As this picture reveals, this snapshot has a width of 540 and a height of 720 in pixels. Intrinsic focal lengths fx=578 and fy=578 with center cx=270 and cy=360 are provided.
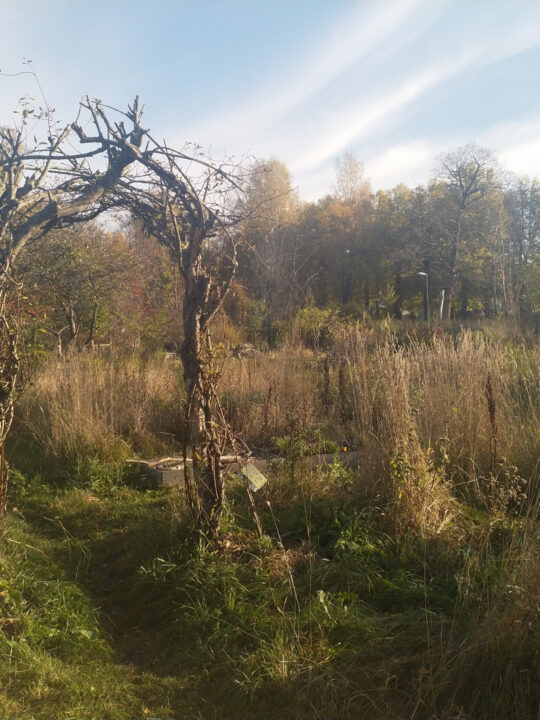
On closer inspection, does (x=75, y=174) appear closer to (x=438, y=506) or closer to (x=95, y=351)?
(x=438, y=506)

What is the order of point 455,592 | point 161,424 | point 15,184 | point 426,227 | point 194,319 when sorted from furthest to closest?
point 426,227 < point 161,424 < point 15,184 < point 194,319 < point 455,592

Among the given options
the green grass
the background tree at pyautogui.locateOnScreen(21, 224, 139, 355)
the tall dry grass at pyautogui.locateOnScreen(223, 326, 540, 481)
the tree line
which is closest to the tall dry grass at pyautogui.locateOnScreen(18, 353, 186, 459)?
the tall dry grass at pyautogui.locateOnScreen(223, 326, 540, 481)

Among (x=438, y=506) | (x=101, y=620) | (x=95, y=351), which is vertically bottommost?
(x=101, y=620)

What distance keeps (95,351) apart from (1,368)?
6101 mm

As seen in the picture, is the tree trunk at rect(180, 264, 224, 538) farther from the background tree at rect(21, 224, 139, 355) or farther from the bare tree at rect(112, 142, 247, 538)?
the background tree at rect(21, 224, 139, 355)

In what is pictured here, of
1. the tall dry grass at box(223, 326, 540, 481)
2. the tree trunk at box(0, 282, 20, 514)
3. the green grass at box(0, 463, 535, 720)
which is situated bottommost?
the green grass at box(0, 463, 535, 720)

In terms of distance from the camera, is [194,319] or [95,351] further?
[95,351]

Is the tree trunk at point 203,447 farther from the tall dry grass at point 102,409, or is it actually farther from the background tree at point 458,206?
the background tree at point 458,206

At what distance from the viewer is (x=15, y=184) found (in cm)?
473

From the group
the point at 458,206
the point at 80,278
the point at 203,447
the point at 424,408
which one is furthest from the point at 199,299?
the point at 458,206

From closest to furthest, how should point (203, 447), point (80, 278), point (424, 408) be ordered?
point (203, 447), point (424, 408), point (80, 278)

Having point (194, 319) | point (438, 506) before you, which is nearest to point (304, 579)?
point (438, 506)

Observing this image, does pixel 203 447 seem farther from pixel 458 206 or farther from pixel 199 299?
pixel 458 206

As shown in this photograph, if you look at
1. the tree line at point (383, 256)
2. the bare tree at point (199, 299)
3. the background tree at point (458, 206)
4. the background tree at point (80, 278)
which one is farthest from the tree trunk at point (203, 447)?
the background tree at point (458, 206)
